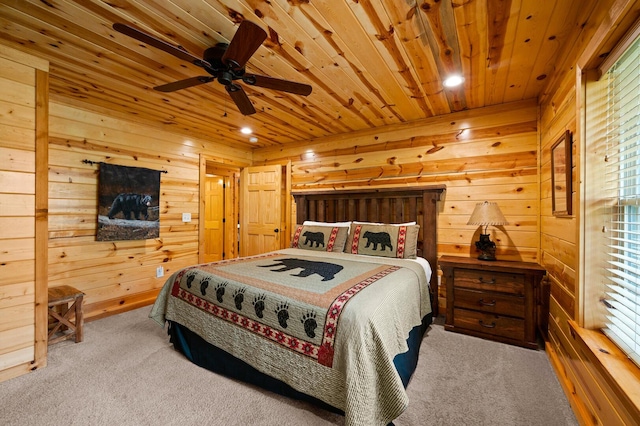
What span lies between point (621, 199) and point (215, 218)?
5920 mm

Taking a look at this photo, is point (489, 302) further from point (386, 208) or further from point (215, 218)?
point (215, 218)

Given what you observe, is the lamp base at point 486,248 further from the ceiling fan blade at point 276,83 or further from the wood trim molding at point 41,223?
the wood trim molding at point 41,223

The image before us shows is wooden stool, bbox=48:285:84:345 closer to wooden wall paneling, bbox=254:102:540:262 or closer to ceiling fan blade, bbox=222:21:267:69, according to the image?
ceiling fan blade, bbox=222:21:267:69

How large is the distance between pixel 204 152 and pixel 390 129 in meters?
2.74

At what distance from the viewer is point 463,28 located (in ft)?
5.57

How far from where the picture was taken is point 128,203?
3250mm

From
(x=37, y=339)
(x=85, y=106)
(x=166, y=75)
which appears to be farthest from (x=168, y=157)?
(x=37, y=339)

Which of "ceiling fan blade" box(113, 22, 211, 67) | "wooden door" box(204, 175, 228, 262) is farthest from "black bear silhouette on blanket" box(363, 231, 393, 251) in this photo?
"wooden door" box(204, 175, 228, 262)

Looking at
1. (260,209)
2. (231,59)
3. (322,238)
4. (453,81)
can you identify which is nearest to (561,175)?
(453,81)

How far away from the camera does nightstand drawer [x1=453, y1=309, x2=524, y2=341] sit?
7.84 ft

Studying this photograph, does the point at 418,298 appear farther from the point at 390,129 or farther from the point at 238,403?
the point at 390,129

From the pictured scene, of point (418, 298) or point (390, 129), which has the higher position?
point (390, 129)

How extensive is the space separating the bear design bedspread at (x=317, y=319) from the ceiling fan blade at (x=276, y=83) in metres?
1.40

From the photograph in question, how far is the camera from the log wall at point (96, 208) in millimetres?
2799
